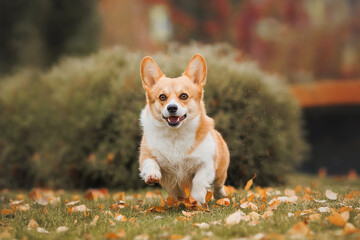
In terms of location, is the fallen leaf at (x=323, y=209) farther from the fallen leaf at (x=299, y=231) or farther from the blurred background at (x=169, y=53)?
the blurred background at (x=169, y=53)

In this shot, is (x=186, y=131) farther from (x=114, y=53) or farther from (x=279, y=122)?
(x=114, y=53)

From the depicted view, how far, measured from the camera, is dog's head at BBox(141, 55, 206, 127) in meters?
3.05

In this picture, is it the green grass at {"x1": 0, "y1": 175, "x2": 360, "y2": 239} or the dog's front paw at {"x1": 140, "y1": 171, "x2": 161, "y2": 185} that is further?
the dog's front paw at {"x1": 140, "y1": 171, "x2": 161, "y2": 185}

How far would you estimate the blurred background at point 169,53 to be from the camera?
6.64 meters

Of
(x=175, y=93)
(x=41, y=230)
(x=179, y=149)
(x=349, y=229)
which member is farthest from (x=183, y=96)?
(x=349, y=229)

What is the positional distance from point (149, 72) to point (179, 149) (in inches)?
30.8

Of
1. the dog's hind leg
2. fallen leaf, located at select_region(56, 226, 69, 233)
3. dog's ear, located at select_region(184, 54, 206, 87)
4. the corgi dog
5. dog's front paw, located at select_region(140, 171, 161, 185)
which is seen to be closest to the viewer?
fallen leaf, located at select_region(56, 226, 69, 233)

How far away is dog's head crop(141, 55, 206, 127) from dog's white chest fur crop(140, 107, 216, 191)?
0.36 ft

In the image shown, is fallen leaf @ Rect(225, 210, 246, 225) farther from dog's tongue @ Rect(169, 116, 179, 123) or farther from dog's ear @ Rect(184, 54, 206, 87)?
dog's ear @ Rect(184, 54, 206, 87)

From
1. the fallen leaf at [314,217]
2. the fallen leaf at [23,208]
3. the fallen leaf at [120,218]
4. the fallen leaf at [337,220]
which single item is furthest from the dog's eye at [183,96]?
the fallen leaf at [23,208]

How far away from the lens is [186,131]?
3246 millimetres

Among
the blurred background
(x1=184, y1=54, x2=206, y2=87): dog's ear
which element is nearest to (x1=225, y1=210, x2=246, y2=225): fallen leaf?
(x1=184, y1=54, x2=206, y2=87): dog's ear

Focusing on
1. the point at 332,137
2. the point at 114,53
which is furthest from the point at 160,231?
the point at 332,137

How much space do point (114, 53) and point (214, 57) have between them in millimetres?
1886
